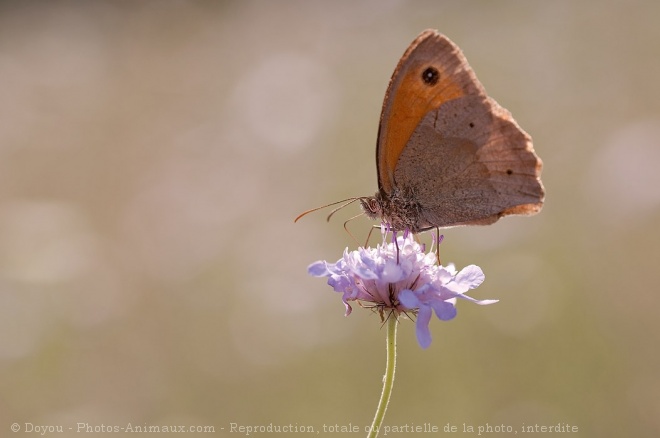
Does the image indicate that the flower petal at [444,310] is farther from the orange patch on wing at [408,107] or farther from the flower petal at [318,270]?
the orange patch on wing at [408,107]

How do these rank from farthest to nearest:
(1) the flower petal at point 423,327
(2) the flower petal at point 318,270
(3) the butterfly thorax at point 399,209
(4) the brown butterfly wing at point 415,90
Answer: (3) the butterfly thorax at point 399,209
(4) the brown butterfly wing at point 415,90
(2) the flower petal at point 318,270
(1) the flower petal at point 423,327

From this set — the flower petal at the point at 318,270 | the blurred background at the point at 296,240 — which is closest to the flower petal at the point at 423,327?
the flower petal at the point at 318,270

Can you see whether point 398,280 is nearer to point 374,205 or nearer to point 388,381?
point 388,381

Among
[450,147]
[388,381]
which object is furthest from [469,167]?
[388,381]

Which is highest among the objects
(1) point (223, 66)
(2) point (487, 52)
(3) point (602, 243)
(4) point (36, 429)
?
(1) point (223, 66)

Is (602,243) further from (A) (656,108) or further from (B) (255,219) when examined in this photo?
(B) (255,219)

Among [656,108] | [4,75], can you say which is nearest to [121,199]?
[4,75]
